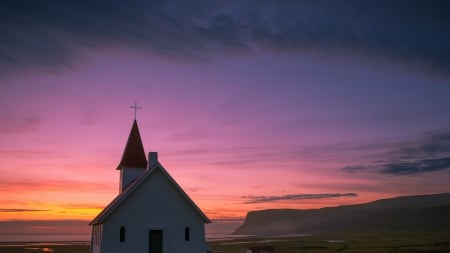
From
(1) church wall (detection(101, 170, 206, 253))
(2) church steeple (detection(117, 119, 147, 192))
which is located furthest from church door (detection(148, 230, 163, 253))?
(2) church steeple (detection(117, 119, 147, 192))

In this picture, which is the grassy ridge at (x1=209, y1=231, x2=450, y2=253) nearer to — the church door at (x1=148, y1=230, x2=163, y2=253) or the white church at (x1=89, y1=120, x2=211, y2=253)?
the white church at (x1=89, y1=120, x2=211, y2=253)

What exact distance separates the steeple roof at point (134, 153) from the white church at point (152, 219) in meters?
6.38

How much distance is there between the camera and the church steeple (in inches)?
1518

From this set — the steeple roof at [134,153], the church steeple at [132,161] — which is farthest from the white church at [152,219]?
the steeple roof at [134,153]

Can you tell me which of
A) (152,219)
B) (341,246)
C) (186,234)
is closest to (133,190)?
(152,219)

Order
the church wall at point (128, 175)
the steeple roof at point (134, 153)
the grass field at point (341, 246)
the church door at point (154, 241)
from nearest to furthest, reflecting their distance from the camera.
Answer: the church door at point (154, 241) → the church wall at point (128, 175) → the steeple roof at point (134, 153) → the grass field at point (341, 246)

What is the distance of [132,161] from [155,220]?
8.40m

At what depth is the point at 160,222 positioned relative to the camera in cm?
3177

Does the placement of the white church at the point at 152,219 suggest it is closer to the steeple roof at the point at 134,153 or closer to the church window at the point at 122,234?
the church window at the point at 122,234

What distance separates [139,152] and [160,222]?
8916 millimetres

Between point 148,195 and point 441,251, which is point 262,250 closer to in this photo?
point 441,251

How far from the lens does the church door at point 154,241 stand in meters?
31.4

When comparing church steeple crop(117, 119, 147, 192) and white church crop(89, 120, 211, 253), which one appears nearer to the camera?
white church crop(89, 120, 211, 253)

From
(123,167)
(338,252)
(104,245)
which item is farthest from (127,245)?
(338,252)
